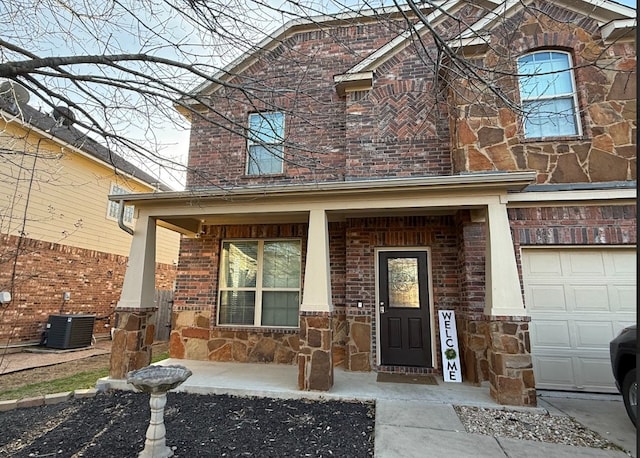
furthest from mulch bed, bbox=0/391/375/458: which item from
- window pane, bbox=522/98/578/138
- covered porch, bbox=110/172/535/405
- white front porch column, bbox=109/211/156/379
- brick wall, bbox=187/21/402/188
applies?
window pane, bbox=522/98/578/138

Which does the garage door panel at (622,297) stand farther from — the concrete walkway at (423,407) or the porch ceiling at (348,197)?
the porch ceiling at (348,197)

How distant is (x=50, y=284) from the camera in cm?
866

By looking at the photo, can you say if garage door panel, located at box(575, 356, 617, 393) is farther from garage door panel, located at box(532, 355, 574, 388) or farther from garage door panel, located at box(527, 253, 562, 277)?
garage door panel, located at box(527, 253, 562, 277)

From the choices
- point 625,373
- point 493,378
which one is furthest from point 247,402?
point 625,373

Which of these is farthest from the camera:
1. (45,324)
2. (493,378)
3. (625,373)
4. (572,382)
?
(45,324)

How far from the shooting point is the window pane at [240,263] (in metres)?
7.01

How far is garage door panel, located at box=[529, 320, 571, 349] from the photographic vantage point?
16.7 feet

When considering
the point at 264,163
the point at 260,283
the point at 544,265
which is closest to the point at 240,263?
the point at 260,283

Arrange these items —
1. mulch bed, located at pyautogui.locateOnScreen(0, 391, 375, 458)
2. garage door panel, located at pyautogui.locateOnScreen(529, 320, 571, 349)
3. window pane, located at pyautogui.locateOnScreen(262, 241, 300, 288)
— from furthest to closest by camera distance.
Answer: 1. window pane, located at pyautogui.locateOnScreen(262, 241, 300, 288)
2. garage door panel, located at pyautogui.locateOnScreen(529, 320, 571, 349)
3. mulch bed, located at pyautogui.locateOnScreen(0, 391, 375, 458)

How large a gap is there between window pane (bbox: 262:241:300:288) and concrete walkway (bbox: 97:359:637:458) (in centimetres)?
156

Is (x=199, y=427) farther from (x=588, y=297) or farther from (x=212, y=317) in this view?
(x=588, y=297)

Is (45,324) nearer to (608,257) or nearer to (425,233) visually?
(425,233)

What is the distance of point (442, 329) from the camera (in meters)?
5.68

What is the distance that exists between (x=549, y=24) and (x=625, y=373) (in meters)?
5.49
